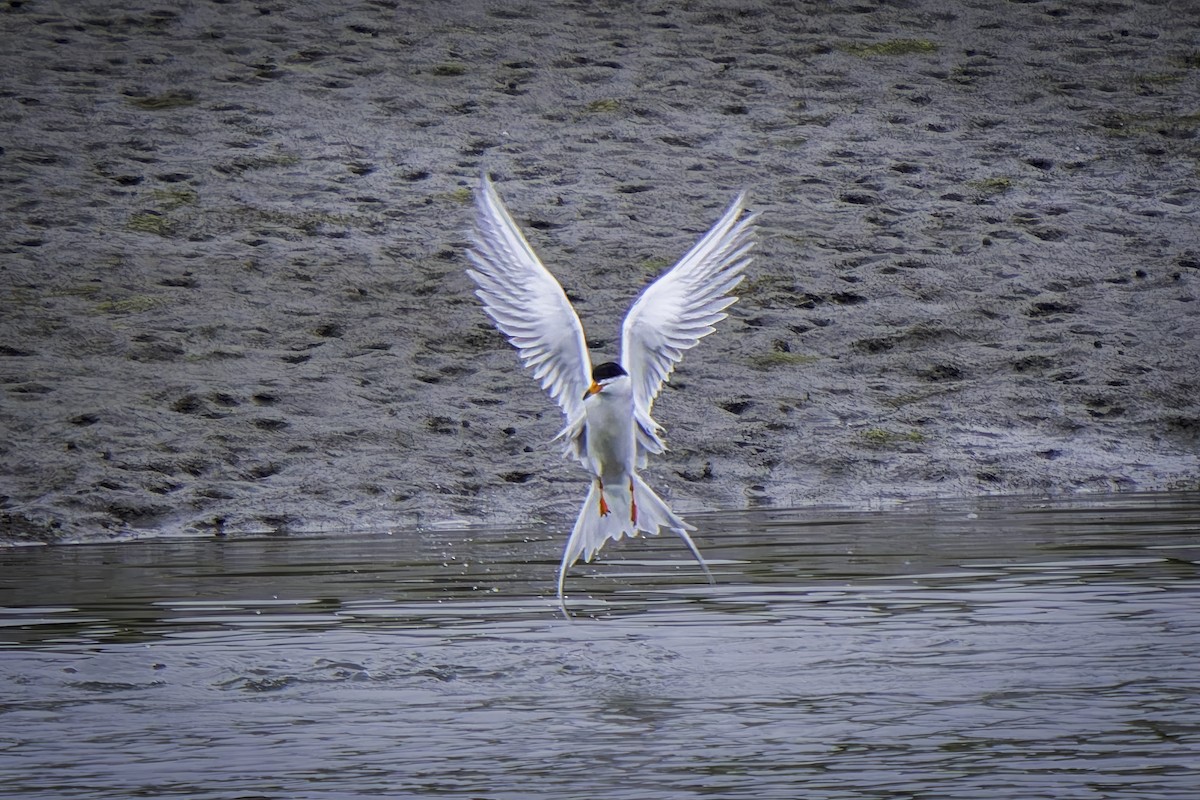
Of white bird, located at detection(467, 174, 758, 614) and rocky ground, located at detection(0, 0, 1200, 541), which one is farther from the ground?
white bird, located at detection(467, 174, 758, 614)

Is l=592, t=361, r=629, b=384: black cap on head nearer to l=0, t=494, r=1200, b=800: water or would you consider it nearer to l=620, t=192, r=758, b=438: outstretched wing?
l=620, t=192, r=758, b=438: outstretched wing

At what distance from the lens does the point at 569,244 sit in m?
16.7

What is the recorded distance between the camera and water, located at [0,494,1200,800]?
505 centimetres

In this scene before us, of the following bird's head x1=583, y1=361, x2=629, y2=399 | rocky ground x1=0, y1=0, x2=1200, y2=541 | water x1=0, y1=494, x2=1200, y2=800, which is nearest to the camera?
water x1=0, y1=494, x2=1200, y2=800

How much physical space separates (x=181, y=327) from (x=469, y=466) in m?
3.11

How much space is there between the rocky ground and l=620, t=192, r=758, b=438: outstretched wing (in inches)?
106

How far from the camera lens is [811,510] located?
11.9 meters

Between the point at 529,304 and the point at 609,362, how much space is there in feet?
1.52

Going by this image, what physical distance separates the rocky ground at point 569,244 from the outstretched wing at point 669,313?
2684 mm

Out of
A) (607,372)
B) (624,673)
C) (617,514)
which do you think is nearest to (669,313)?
(607,372)

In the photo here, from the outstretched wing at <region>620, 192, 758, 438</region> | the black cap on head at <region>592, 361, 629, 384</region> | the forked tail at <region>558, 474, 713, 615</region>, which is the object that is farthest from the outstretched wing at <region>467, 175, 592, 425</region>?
the forked tail at <region>558, 474, 713, 615</region>

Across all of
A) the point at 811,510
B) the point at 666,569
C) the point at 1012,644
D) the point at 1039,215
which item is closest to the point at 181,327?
the point at 811,510

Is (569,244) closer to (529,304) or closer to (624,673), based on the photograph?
(529,304)

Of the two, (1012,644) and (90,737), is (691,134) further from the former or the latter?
(90,737)
